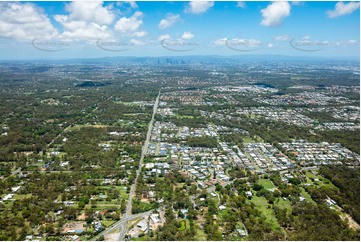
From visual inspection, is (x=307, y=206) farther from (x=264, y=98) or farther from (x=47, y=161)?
(x=264, y=98)

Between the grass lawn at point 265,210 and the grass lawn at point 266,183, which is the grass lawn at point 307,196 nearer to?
the grass lawn at point 266,183

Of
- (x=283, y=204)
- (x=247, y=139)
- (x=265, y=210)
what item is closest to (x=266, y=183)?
(x=283, y=204)

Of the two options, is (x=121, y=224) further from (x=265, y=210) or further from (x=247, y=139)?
(x=247, y=139)

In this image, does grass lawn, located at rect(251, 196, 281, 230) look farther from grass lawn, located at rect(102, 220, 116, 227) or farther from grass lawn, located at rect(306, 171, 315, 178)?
grass lawn, located at rect(102, 220, 116, 227)

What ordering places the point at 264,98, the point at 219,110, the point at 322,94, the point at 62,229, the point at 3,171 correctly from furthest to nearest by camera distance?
the point at 322,94
the point at 264,98
the point at 219,110
the point at 3,171
the point at 62,229

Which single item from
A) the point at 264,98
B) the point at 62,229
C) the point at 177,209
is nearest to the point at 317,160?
the point at 177,209

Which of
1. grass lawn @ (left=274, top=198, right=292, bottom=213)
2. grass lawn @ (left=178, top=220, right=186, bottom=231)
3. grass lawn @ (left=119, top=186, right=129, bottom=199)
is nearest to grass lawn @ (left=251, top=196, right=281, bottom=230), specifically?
grass lawn @ (left=274, top=198, right=292, bottom=213)

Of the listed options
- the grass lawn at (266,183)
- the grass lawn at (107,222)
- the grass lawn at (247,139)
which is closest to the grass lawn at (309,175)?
the grass lawn at (266,183)

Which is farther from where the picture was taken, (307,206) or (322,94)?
(322,94)
